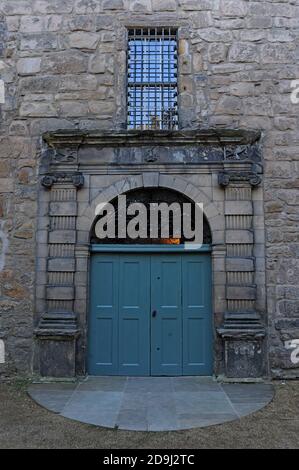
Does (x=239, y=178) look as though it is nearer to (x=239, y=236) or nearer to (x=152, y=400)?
(x=239, y=236)

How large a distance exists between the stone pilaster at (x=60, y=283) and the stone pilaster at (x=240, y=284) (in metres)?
2.18

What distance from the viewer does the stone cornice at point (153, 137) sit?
610cm

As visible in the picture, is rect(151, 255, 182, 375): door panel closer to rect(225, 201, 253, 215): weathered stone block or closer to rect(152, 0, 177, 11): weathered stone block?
rect(225, 201, 253, 215): weathered stone block

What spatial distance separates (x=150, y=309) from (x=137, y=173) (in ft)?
6.81

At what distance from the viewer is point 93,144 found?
621cm

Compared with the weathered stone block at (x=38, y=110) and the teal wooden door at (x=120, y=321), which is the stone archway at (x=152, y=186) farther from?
the weathered stone block at (x=38, y=110)

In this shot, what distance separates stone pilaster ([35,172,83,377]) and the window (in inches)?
58.4

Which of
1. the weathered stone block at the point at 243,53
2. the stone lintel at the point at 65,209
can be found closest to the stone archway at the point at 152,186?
the stone lintel at the point at 65,209

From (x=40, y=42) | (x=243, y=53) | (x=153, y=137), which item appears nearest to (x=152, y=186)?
(x=153, y=137)

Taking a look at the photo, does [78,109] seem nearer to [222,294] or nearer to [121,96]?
[121,96]

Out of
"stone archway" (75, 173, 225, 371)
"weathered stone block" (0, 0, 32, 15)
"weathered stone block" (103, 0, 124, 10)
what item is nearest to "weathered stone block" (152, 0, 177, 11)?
"weathered stone block" (103, 0, 124, 10)

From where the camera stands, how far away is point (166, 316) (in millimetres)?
6117

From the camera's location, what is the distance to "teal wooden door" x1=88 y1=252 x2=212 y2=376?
6.05 metres
